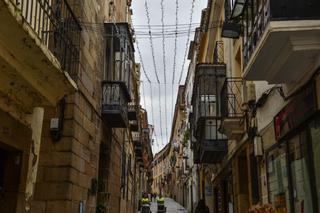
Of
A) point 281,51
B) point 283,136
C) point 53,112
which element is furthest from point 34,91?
point 283,136

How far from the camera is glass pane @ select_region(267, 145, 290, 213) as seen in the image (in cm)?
794

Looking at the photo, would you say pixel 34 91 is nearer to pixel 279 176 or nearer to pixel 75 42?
pixel 75 42

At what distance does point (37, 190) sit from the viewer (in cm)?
814

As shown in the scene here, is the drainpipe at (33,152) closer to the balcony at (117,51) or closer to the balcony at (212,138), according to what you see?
the balcony at (117,51)

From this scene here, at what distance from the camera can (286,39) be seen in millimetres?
6082

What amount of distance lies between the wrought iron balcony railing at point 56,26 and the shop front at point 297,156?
350 cm

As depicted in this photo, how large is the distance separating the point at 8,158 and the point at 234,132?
649 cm

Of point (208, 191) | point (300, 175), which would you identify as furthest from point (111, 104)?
point (208, 191)

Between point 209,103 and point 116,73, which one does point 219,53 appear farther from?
point 116,73

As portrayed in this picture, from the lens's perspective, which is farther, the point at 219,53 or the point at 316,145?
the point at 219,53

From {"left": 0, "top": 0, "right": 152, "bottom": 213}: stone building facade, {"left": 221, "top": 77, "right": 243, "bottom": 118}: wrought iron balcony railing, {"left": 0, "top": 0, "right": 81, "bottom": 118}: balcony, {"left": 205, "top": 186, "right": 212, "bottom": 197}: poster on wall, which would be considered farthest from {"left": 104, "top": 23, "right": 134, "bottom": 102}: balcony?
{"left": 205, "top": 186, "right": 212, "bottom": 197}: poster on wall

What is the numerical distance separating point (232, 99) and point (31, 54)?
25.3 feet

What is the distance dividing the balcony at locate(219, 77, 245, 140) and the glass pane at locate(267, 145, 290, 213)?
2495 mm

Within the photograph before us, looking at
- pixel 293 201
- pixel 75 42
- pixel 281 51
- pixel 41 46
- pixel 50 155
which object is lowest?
pixel 293 201
